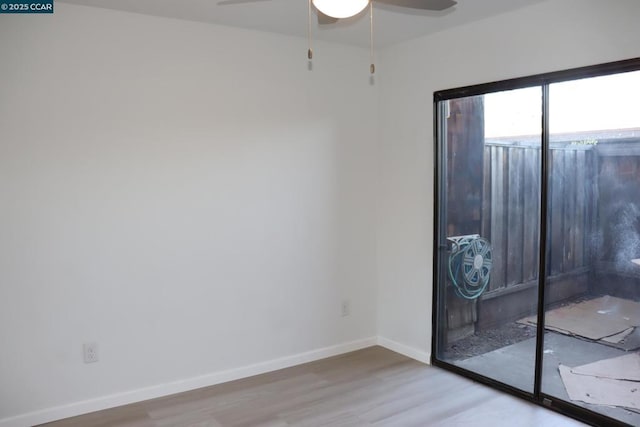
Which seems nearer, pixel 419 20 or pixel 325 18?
pixel 325 18

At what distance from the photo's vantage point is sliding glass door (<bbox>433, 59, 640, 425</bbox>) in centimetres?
285

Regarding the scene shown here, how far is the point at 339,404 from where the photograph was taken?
330 centimetres

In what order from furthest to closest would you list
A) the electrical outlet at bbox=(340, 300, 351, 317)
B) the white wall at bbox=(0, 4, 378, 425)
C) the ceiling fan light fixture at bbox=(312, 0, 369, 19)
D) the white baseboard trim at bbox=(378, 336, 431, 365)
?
the electrical outlet at bbox=(340, 300, 351, 317)
the white baseboard trim at bbox=(378, 336, 431, 365)
the white wall at bbox=(0, 4, 378, 425)
the ceiling fan light fixture at bbox=(312, 0, 369, 19)

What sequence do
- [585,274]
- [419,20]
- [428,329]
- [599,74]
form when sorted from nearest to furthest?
[599,74]
[585,274]
[419,20]
[428,329]

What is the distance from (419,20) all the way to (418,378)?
2.59m

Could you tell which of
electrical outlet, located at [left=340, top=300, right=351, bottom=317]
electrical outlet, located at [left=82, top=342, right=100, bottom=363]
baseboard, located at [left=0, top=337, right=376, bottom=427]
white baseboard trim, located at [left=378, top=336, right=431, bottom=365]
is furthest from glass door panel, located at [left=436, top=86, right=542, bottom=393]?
electrical outlet, located at [left=82, top=342, right=100, bottom=363]

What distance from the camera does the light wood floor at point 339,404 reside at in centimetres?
306

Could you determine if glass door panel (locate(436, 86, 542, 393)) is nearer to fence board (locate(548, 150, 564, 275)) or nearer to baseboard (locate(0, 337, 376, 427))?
fence board (locate(548, 150, 564, 275))

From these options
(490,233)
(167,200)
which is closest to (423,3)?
(490,233)

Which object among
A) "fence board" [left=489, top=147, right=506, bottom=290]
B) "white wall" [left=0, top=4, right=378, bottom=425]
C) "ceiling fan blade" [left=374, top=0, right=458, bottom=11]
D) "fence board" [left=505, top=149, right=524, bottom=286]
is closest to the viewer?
"ceiling fan blade" [left=374, top=0, right=458, bottom=11]

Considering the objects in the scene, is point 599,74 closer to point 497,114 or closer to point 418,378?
point 497,114

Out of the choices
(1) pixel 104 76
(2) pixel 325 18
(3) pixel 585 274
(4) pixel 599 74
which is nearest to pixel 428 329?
(3) pixel 585 274

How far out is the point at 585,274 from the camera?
3047 mm

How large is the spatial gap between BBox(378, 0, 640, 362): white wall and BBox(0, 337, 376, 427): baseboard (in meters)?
0.59
